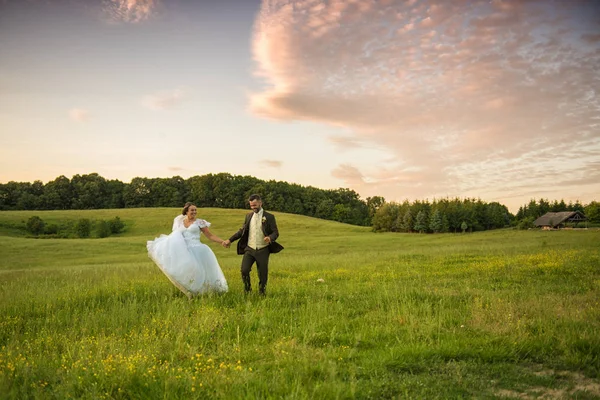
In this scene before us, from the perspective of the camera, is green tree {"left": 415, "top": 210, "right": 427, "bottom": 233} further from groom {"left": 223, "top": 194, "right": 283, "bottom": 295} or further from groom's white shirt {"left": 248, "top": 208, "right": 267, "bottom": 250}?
groom's white shirt {"left": 248, "top": 208, "right": 267, "bottom": 250}

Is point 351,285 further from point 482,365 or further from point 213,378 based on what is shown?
point 213,378

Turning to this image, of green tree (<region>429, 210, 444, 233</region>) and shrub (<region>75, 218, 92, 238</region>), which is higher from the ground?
green tree (<region>429, 210, 444, 233</region>)

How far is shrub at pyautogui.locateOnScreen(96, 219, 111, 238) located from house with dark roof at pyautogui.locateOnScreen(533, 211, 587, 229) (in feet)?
316

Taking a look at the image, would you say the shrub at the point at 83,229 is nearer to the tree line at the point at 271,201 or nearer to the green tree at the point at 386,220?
the tree line at the point at 271,201

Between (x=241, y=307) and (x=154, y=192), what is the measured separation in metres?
115

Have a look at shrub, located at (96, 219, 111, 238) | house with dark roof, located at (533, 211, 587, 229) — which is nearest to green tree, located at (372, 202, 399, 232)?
house with dark roof, located at (533, 211, 587, 229)

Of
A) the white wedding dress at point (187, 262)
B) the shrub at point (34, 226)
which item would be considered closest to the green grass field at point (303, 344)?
the white wedding dress at point (187, 262)

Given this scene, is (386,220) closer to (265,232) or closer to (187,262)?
(265,232)

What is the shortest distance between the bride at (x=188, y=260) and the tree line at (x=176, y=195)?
104m

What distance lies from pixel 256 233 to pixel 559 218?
109m

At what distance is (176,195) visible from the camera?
116125 mm

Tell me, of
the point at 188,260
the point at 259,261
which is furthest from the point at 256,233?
the point at 188,260

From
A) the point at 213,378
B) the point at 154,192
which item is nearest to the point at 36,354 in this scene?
the point at 213,378

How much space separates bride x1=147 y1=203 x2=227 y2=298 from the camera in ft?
33.3
